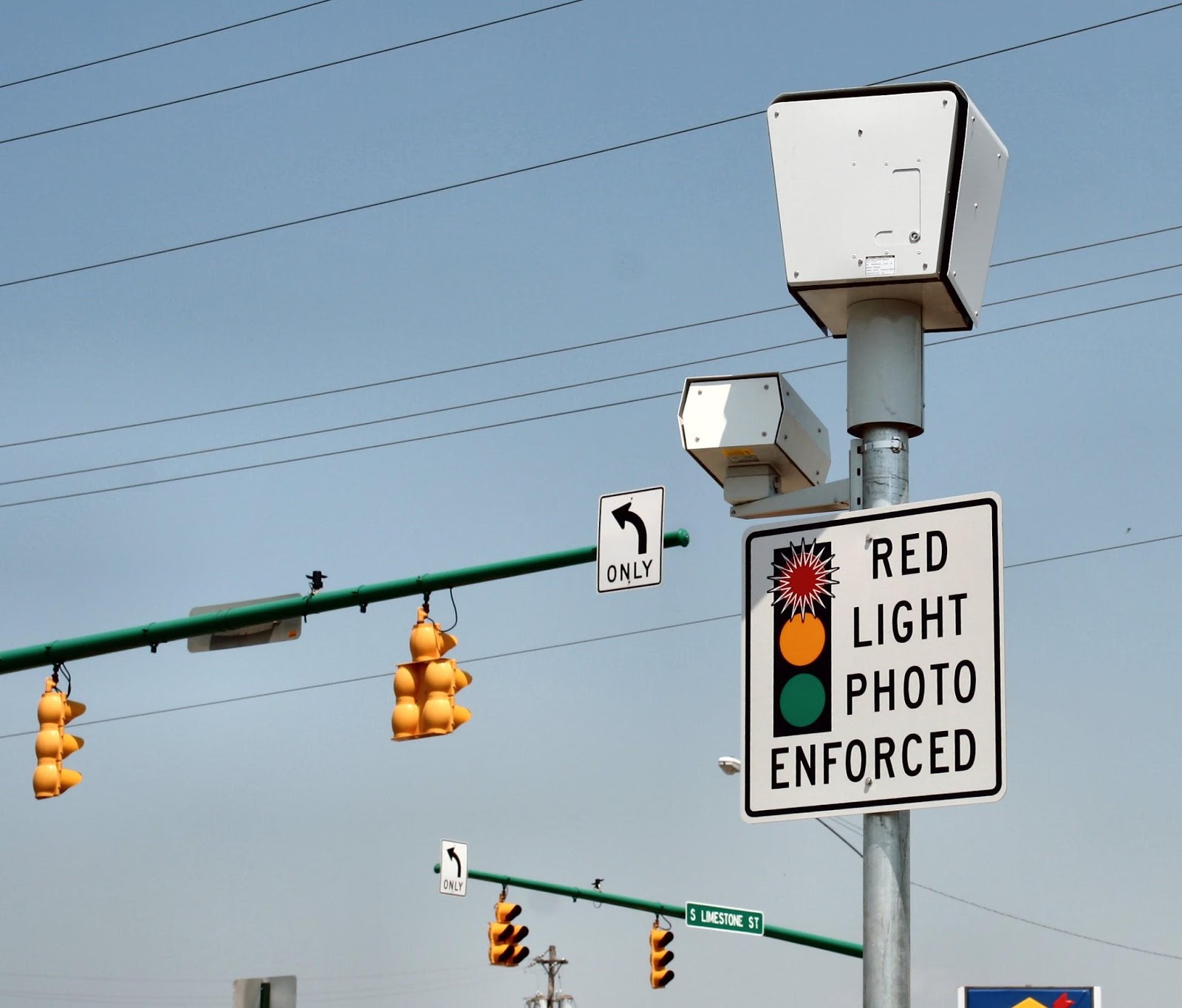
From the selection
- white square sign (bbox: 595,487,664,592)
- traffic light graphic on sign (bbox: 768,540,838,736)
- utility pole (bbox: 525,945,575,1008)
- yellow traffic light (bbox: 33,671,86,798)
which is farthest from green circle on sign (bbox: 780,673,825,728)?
utility pole (bbox: 525,945,575,1008)

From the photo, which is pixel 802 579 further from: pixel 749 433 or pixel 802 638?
pixel 749 433

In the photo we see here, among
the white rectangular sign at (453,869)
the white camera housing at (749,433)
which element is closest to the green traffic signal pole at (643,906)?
the white rectangular sign at (453,869)

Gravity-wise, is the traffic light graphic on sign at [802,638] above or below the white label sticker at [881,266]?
below

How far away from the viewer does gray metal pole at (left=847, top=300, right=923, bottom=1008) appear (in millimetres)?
4473

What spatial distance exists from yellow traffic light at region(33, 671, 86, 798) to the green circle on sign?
11.8m

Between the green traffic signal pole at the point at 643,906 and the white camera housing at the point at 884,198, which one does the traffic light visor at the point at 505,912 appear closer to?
the green traffic signal pole at the point at 643,906

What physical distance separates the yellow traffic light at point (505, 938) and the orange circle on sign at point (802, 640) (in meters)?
23.8

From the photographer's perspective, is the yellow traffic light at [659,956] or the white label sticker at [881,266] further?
the yellow traffic light at [659,956]

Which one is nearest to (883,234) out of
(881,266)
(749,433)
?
(881,266)

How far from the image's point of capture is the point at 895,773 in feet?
14.5

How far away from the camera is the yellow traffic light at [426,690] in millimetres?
13383

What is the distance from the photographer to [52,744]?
1522cm

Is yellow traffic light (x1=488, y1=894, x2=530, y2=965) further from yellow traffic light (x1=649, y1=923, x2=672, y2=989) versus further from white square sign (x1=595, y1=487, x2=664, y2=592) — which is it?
white square sign (x1=595, y1=487, x2=664, y2=592)

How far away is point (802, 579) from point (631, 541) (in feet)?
28.9
